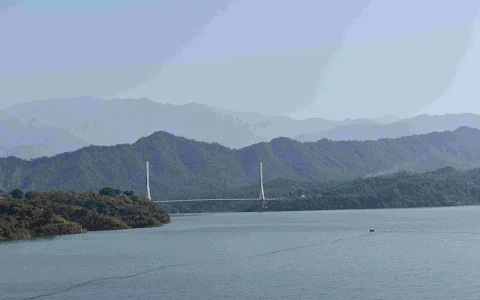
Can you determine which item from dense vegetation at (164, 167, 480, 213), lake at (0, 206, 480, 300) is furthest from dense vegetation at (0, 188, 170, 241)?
dense vegetation at (164, 167, 480, 213)

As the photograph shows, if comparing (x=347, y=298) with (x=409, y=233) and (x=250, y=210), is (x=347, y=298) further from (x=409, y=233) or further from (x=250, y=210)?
(x=250, y=210)

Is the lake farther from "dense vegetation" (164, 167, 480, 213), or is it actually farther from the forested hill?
the forested hill

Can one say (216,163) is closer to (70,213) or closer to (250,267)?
(70,213)

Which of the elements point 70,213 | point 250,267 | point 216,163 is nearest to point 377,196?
point 216,163

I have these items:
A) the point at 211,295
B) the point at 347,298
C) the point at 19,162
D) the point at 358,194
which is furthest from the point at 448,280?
the point at 19,162

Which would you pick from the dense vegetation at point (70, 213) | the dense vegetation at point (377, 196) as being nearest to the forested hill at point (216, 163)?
the dense vegetation at point (377, 196)

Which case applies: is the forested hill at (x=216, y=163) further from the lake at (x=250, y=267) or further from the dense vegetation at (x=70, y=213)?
the lake at (x=250, y=267)
